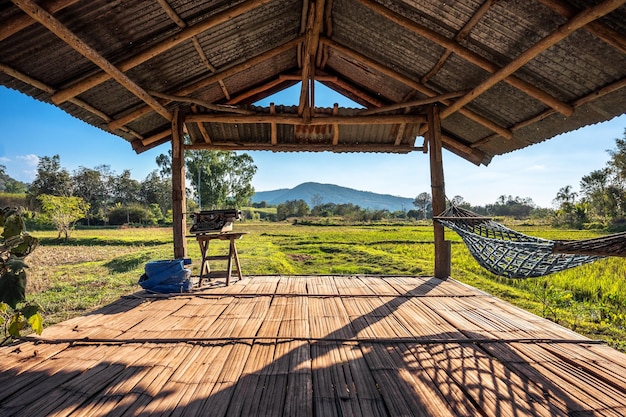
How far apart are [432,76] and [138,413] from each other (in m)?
5.08

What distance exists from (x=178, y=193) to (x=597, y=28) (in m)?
5.54

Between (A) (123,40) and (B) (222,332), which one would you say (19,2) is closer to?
(A) (123,40)

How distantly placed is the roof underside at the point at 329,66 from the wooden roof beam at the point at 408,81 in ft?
0.08

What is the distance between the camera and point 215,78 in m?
4.79

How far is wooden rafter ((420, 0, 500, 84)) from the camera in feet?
10.2

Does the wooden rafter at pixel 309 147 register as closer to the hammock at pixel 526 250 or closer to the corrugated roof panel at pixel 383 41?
the corrugated roof panel at pixel 383 41

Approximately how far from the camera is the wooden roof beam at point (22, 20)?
248cm

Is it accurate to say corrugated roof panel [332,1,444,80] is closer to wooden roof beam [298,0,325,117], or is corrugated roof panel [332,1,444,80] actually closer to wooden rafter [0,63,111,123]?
wooden roof beam [298,0,325,117]

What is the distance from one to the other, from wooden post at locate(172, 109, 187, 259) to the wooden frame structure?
0.9 inches

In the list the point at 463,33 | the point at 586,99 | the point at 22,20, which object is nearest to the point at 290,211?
the point at 463,33

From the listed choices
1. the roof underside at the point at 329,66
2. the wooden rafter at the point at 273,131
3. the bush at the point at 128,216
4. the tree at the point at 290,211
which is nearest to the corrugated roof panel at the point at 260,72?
the roof underside at the point at 329,66

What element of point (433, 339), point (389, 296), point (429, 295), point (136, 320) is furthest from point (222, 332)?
point (429, 295)

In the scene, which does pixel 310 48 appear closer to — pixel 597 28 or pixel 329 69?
pixel 329 69

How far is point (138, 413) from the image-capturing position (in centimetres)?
159
